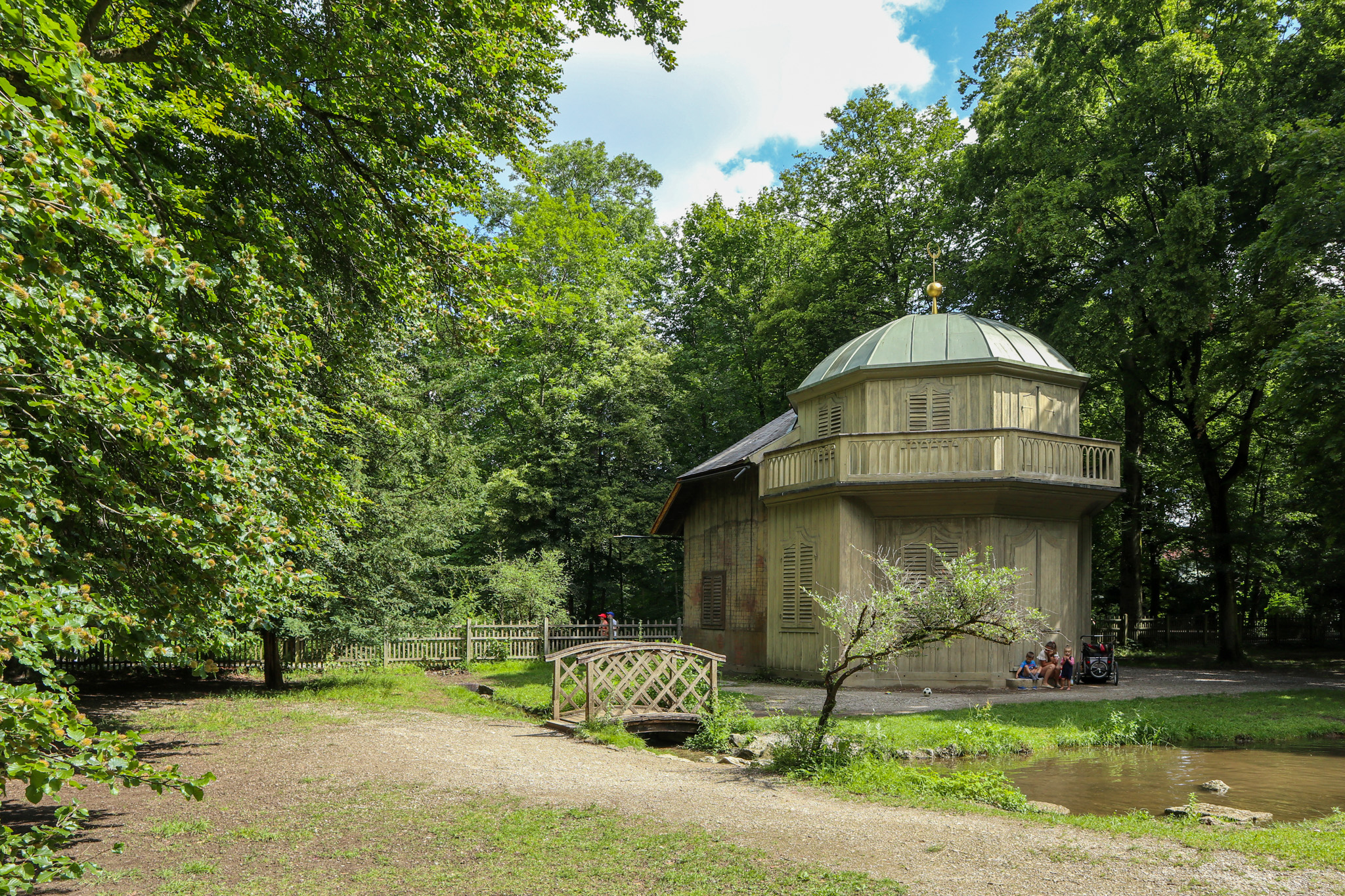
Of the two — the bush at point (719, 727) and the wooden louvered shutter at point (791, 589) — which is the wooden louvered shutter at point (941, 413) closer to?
the wooden louvered shutter at point (791, 589)

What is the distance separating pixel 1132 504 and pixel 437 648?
24.8 metres

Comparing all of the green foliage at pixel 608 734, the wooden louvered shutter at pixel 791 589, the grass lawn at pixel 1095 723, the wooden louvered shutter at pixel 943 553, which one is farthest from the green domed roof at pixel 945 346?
the green foliage at pixel 608 734

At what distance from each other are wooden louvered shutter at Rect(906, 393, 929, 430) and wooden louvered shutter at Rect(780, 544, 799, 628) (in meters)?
4.06

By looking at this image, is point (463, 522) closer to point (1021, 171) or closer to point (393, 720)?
point (393, 720)

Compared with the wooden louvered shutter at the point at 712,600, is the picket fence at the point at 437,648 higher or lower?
lower

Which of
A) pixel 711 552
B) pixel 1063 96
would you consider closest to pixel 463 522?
pixel 711 552

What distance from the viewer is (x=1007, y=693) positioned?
61.6 feet

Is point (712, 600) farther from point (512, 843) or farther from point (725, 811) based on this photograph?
point (512, 843)

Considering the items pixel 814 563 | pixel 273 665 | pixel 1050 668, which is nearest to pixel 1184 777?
pixel 1050 668

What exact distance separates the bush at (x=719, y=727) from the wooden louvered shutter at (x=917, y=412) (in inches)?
368

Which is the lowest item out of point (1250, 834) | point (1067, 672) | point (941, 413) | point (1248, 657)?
point (1248, 657)

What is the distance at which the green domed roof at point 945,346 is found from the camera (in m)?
20.9

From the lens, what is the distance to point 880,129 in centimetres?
3659

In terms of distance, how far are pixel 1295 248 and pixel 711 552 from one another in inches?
633
